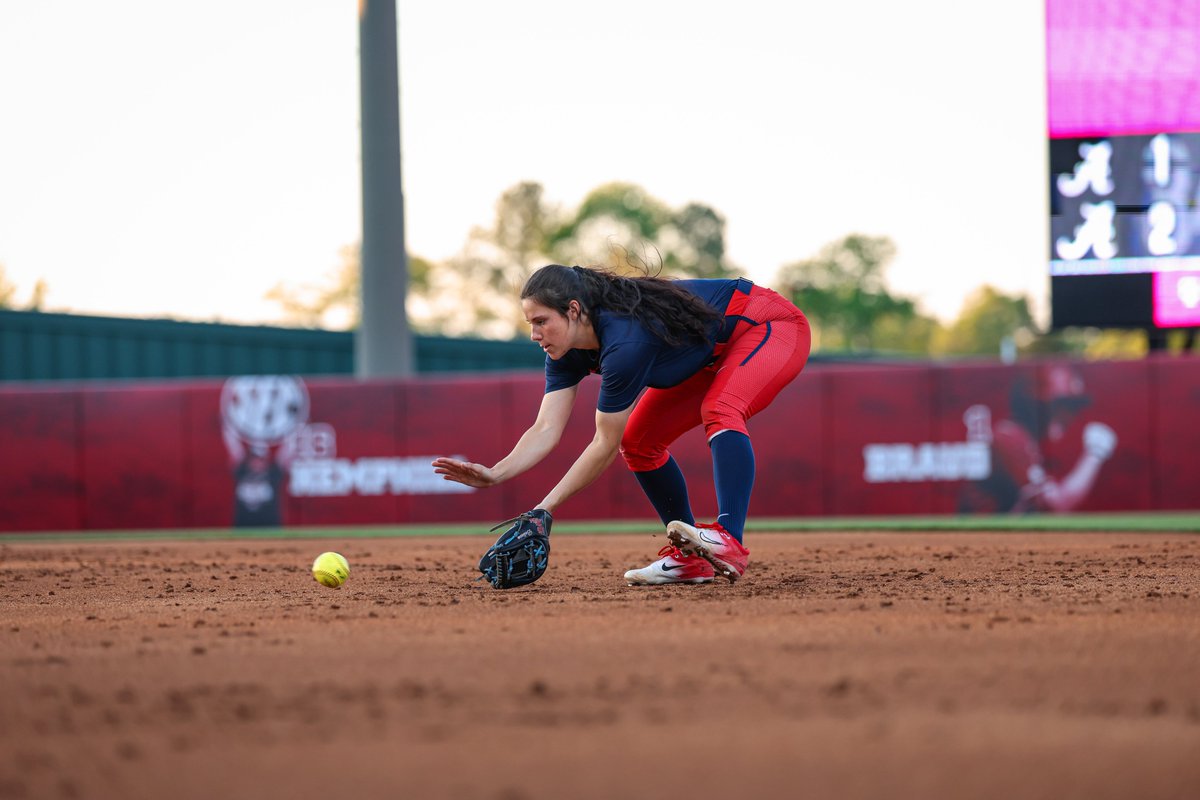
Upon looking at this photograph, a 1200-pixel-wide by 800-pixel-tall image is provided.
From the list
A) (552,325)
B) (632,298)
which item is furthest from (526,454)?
(632,298)

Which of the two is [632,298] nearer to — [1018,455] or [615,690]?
[615,690]

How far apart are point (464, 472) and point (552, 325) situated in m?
0.63

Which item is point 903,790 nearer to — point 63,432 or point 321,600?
point 321,600

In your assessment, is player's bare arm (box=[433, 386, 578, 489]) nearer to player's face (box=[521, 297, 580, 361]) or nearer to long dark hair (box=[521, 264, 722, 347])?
player's face (box=[521, 297, 580, 361])

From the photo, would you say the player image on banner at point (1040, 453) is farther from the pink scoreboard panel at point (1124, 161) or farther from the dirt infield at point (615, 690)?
the dirt infield at point (615, 690)

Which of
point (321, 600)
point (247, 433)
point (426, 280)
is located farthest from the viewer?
point (426, 280)

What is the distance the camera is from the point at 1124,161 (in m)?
11.8

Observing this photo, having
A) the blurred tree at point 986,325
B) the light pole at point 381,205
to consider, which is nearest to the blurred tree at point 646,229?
the blurred tree at point 986,325

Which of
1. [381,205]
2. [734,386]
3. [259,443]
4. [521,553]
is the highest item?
[381,205]

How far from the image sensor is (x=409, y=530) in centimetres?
1296

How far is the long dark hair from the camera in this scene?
5258mm

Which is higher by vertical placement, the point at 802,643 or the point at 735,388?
the point at 735,388

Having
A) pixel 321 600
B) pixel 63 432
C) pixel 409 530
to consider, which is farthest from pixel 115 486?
pixel 321 600

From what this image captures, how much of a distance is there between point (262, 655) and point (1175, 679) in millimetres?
2338
